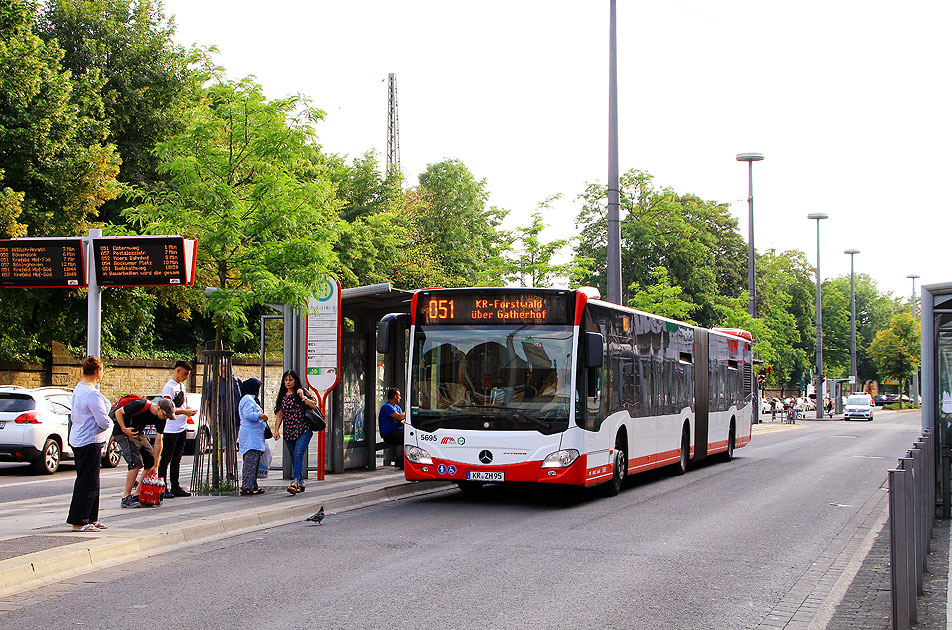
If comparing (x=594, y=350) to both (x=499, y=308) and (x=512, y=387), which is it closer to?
(x=512, y=387)

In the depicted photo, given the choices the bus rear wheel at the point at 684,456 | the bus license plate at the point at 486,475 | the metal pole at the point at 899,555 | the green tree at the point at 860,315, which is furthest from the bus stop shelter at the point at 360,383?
the green tree at the point at 860,315

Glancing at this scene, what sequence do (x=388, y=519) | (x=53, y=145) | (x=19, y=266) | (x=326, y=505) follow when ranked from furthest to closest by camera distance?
(x=53, y=145)
(x=19, y=266)
(x=326, y=505)
(x=388, y=519)

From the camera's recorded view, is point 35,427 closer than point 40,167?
Yes

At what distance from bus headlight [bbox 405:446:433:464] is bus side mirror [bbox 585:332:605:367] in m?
2.49

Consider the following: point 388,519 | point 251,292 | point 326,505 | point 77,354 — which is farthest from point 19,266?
point 77,354

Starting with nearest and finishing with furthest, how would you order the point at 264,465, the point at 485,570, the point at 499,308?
the point at 485,570 < the point at 499,308 < the point at 264,465

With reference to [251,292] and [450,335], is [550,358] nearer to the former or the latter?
[450,335]

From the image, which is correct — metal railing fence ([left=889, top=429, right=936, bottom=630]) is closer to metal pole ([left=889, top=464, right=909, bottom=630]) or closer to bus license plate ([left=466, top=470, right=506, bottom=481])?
metal pole ([left=889, top=464, right=909, bottom=630])

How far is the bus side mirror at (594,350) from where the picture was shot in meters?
14.3

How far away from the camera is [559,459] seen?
14047mm

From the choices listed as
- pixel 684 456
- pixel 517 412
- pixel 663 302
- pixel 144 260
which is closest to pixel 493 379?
pixel 517 412

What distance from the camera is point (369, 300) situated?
1805cm

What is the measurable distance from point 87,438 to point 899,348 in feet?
280

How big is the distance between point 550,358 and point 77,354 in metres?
21.5
